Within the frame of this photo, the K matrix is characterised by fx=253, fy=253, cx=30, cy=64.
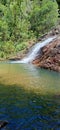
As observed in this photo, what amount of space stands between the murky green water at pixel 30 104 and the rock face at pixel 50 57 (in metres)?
13.0

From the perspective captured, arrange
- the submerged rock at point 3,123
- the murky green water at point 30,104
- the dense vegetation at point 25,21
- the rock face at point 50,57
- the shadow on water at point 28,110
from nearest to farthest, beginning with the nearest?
the submerged rock at point 3,123
the shadow on water at point 28,110
the murky green water at point 30,104
the rock face at point 50,57
the dense vegetation at point 25,21

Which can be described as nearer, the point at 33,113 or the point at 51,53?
the point at 33,113

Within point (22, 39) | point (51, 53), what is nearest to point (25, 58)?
point (51, 53)


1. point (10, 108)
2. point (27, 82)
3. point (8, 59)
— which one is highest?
point (10, 108)

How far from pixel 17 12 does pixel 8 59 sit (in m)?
19.8

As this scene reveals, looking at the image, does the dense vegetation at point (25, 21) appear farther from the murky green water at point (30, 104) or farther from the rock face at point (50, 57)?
the murky green water at point (30, 104)

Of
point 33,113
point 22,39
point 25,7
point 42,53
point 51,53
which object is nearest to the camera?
point 33,113

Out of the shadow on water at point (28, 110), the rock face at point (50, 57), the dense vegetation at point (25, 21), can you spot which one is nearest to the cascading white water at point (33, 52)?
the rock face at point (50, 57)

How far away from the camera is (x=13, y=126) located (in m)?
13.6

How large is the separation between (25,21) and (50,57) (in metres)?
28.1

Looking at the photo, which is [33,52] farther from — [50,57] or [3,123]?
[3,123]

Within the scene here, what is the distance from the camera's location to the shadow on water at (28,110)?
1409 centimetres

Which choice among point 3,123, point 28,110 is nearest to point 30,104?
point 28,110

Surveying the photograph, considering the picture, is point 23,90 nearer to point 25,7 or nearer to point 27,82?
point 27,82
